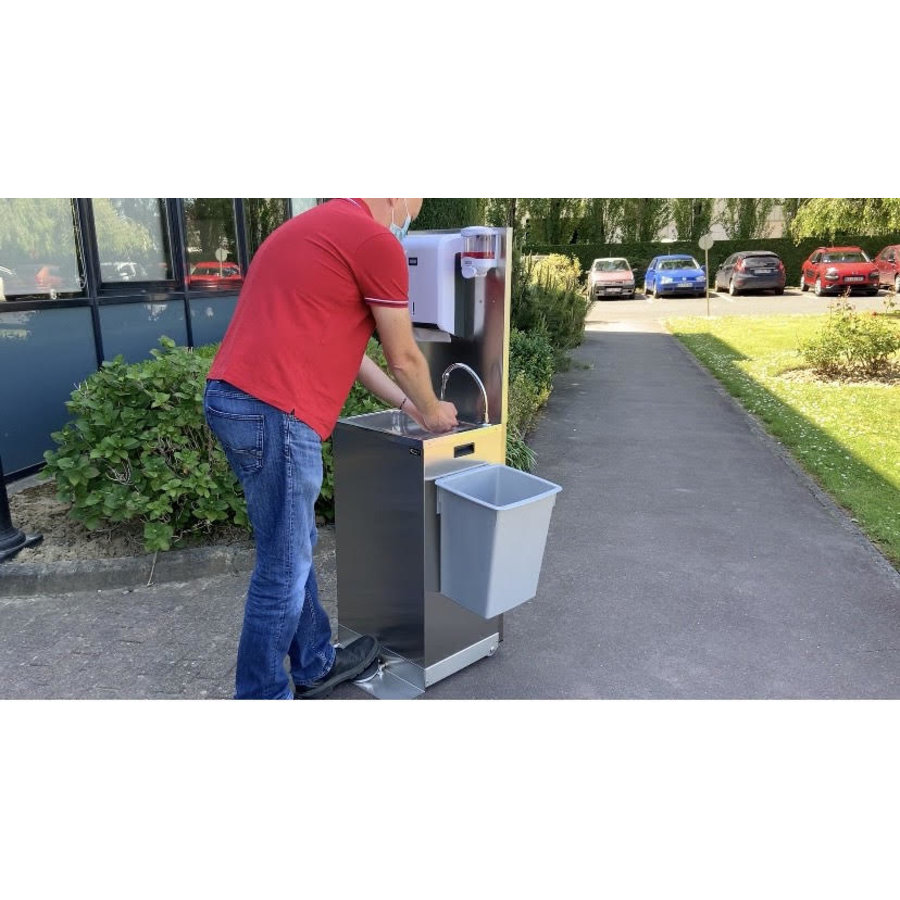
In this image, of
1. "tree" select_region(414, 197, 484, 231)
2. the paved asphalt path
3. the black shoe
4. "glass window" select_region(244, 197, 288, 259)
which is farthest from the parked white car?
the black shoe

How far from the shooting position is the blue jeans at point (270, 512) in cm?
241

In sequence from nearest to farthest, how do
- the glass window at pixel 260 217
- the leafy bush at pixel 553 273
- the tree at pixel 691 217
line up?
the glass window at pixel 260 217, the leafy bush at pixel 553 273, the tree at pixel 691 217

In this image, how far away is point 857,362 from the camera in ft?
32.4

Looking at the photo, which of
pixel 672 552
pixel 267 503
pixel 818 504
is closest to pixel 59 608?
pixel 267 503

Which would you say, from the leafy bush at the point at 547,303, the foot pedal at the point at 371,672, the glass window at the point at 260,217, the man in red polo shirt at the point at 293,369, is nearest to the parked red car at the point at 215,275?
the glass window at the point at 260,217

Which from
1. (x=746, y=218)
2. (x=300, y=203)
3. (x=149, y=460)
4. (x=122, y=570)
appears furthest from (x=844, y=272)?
(x=122, y=570)

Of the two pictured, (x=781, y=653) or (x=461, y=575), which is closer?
(x=461, y=575)

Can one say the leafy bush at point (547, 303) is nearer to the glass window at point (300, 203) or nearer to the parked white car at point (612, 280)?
the glass window at point (300, 203)

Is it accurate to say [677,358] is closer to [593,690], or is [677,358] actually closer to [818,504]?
[818,504]

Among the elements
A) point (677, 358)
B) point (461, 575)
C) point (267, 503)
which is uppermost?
point (267, 503)

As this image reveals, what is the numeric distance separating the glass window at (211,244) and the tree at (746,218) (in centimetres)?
2870

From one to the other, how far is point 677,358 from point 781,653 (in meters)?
10.2

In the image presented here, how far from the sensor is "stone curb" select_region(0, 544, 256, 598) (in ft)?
12.2

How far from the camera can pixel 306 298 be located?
2354 millimetres
